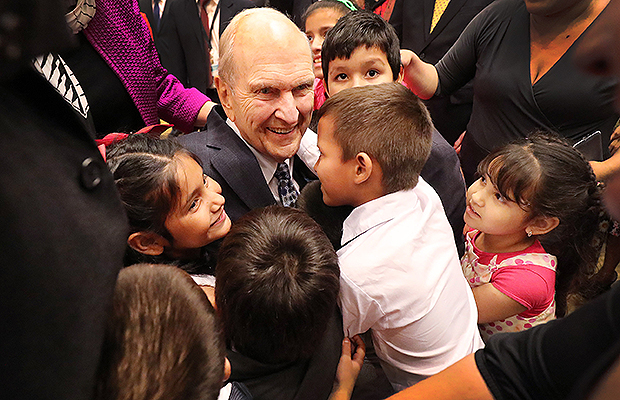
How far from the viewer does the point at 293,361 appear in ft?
3.50

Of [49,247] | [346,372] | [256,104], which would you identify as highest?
[49,247]

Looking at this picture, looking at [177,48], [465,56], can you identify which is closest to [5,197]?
[465,56]

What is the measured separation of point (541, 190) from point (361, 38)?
104 centimetres

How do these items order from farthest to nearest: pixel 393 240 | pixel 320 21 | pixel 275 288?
1. pixel 320 21
2. pixel 393 240
3. pixel 275 288

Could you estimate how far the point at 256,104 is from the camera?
1521 millimetres

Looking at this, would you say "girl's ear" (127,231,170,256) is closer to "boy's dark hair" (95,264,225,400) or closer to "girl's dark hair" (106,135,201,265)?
"girl's dark hair" (106,135,201,265)

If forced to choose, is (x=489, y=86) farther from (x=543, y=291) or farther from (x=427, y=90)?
(x=543, y=291)

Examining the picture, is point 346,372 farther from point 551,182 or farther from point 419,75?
point 419,75

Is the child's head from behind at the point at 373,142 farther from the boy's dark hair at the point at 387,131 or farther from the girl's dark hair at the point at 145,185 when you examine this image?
the girl's dark hair at the point at 145,185

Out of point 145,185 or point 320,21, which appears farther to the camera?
point 320,21

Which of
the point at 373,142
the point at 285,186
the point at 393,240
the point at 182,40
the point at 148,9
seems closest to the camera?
the point at 393,240

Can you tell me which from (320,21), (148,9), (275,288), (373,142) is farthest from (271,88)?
(148,9)

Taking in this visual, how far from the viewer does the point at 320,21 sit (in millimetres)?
2584

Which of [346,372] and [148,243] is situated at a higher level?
[148,243]
